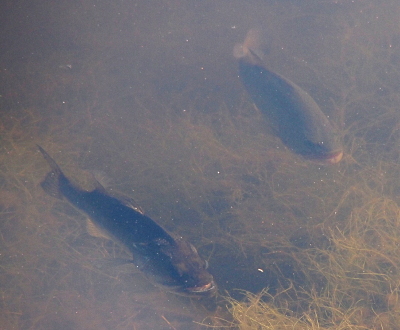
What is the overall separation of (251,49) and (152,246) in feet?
8.67

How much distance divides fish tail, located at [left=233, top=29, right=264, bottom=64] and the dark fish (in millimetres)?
2167

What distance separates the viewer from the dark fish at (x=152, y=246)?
2.81 m

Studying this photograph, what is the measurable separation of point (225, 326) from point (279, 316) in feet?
1.86

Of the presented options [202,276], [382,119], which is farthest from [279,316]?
[382,119]

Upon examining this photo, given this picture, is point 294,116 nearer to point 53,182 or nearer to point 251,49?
point 251,49

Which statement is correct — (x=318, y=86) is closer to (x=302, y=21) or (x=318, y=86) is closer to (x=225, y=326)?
(x=302, y=21)

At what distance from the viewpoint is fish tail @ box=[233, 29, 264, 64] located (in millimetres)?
3684

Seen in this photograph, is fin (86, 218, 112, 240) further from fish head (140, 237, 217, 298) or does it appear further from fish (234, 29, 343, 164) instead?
fish (234, 29, 343, 164)

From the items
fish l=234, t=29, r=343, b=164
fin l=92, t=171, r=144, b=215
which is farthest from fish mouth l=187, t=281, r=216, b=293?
fish l=234, t=29, r=343, b=164

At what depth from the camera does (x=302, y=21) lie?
4.88 meters

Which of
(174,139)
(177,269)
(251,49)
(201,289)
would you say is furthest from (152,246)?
(251,49)

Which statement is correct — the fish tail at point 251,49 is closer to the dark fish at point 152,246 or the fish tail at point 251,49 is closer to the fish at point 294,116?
the fish at point 294,116

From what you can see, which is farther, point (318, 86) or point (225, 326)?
point (318, 86)

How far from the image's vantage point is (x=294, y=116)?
316 centimetres
